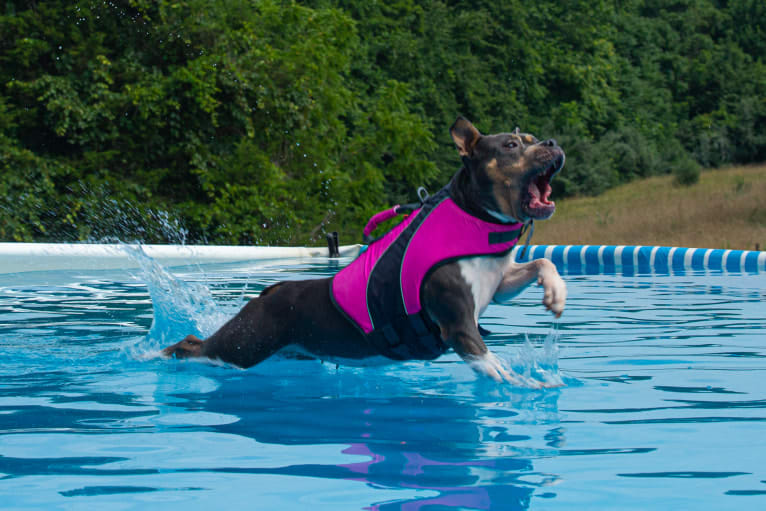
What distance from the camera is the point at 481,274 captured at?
13.4ft

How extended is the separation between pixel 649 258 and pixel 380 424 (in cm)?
973

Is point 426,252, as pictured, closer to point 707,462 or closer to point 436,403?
point 436,403

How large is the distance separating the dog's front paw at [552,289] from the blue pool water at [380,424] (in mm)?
369

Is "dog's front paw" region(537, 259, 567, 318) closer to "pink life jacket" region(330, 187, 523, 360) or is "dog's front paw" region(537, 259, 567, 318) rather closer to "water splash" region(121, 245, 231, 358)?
"pink life jacket" region(330, 187, 523, 360)

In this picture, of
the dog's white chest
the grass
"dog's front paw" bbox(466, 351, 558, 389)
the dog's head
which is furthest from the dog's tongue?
the grass

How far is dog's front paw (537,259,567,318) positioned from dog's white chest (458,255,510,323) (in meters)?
0.19

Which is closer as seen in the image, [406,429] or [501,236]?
[406,429]

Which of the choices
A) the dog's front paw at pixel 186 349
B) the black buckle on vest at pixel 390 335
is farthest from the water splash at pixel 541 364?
the dog's front paw at pixel 186 349

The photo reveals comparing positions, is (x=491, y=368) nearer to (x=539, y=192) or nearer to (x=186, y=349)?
(x=539, y=192)

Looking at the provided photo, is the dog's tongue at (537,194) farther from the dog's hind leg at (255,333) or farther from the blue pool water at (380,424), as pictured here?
the dog's hind leg at (255,333)

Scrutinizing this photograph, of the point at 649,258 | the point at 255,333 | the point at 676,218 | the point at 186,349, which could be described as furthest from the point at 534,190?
the point at 676,218

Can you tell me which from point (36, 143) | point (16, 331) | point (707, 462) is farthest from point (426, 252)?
point (36, 143)

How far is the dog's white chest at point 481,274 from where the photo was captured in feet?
13.3

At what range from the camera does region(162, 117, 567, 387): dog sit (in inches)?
157
